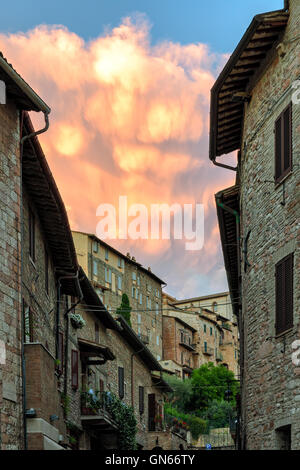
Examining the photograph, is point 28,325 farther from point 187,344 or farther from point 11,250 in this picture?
point 187,344

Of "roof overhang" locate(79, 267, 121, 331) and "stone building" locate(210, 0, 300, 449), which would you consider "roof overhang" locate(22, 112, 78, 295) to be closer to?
"roof overhang" locate(79, 267, 121, 331)

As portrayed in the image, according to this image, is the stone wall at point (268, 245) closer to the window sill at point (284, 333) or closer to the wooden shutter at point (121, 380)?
the window sill at point (284, 333)

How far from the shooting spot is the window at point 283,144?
53.7ft

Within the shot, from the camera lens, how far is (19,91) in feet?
50.3

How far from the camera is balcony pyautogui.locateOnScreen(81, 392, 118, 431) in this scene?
29573 millimetres

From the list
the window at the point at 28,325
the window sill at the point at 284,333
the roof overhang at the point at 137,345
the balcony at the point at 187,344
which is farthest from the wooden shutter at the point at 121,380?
the balcony at the point at 187,344

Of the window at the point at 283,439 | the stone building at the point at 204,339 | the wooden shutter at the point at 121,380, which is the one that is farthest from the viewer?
the stone building at the point at 204,339

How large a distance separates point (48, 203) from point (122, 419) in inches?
638

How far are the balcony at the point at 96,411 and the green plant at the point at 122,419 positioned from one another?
1.23 feet

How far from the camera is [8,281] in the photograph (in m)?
14.9

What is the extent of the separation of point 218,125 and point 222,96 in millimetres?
1440

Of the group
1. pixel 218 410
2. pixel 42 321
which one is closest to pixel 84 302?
pixel 42 321

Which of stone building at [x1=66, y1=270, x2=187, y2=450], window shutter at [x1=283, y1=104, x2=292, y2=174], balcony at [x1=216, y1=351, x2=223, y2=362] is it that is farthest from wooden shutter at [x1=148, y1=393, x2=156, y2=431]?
balcony at [x1=216, y1=351, x2=223, y2=362]

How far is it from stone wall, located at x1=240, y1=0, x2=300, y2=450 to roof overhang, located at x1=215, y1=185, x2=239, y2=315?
9.15ft
